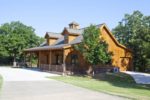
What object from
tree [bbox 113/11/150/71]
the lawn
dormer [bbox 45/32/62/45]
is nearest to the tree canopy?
the lawn

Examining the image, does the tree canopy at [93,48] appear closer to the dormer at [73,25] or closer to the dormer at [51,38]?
the dormer at [51,38]

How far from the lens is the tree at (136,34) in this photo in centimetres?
3794

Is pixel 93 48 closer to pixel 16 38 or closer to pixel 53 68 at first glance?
pixel 53 68

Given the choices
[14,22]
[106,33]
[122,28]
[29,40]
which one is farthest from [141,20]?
[14,22]

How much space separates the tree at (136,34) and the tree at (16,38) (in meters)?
19.7

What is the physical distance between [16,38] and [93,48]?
1147 inches

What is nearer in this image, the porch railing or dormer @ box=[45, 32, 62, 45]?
the porch railing

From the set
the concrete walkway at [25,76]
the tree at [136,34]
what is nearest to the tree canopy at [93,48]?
the concrete walkway at [25,76]

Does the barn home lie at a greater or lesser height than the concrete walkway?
greater

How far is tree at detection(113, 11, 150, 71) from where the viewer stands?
1494 inches

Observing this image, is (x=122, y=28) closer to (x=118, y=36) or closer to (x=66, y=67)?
(x=118, y=36)

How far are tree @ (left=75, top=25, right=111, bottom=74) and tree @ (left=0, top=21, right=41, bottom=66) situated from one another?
27725 mm

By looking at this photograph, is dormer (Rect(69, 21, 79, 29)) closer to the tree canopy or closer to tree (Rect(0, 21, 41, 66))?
the tree canopy

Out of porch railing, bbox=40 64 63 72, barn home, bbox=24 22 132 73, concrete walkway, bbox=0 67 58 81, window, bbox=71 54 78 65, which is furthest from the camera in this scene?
window, bbox=71 54 78 65
